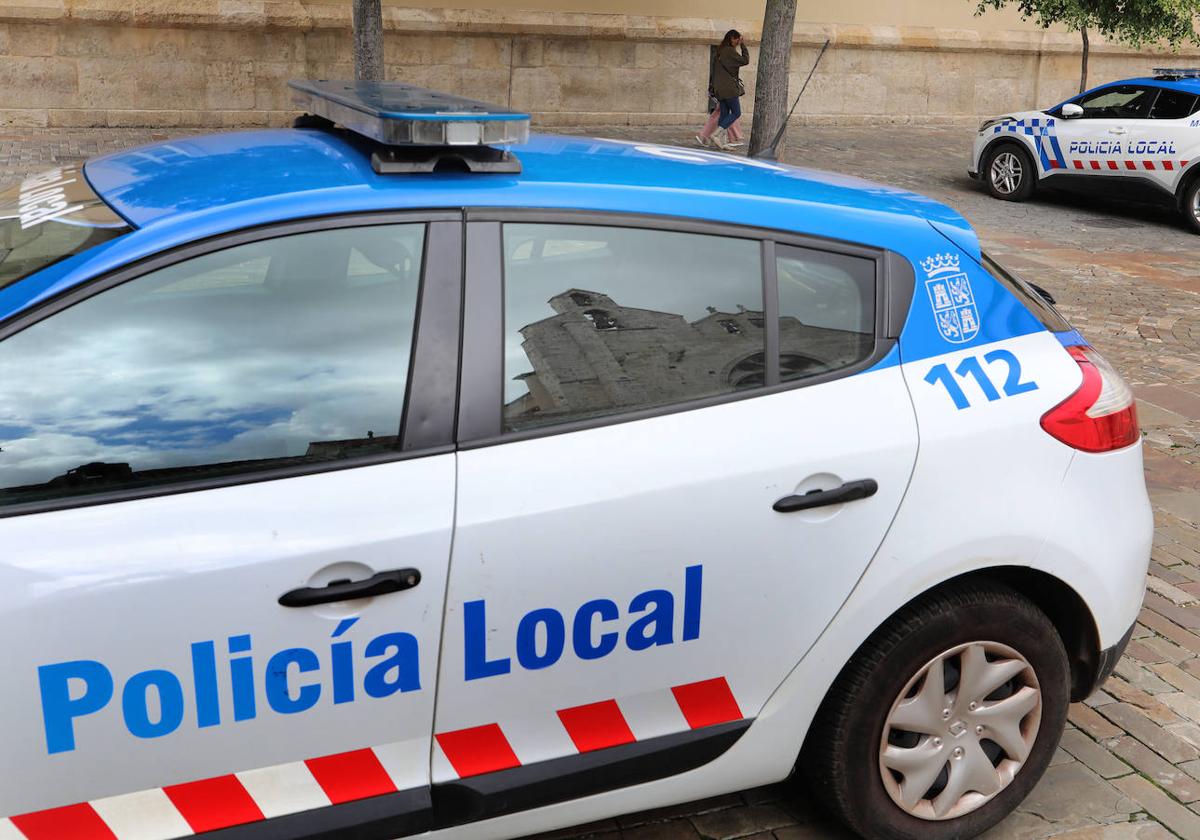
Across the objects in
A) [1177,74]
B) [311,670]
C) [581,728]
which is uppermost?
[1177,74]

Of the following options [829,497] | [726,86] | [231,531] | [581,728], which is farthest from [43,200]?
[726,86]

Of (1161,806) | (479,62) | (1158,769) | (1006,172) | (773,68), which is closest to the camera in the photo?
(1161,806)

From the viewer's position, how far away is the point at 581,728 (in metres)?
2.49

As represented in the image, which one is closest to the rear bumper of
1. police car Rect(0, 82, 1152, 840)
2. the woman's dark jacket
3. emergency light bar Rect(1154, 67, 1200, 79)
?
police car Rect(0, 82, 1152, 840)

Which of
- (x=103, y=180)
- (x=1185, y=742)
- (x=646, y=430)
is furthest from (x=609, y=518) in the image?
(x=1185, y=742)

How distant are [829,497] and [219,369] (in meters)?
1.21

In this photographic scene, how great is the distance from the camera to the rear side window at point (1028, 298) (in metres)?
2.99

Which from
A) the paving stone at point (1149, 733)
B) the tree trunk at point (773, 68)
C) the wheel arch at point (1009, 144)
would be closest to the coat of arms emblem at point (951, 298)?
the paving stone at point (1149, 733)

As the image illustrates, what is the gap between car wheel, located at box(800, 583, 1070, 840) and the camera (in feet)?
8.95

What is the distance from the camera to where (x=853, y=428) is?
262 centimetres

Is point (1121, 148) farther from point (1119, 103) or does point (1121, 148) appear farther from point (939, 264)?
point (939, 264)

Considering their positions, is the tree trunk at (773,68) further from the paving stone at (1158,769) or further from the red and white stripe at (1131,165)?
the paving stone at (1158,769)

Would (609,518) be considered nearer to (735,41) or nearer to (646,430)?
(646,430)

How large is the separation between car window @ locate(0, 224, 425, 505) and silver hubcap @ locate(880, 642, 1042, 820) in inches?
52.2
